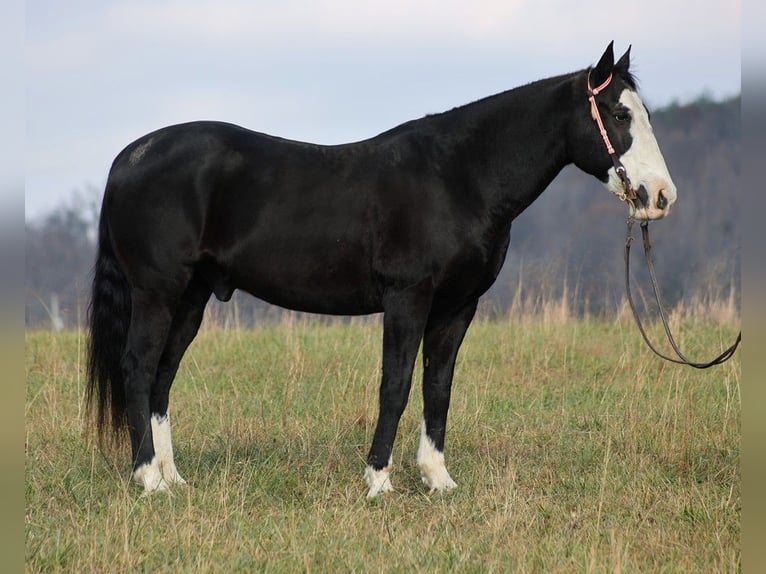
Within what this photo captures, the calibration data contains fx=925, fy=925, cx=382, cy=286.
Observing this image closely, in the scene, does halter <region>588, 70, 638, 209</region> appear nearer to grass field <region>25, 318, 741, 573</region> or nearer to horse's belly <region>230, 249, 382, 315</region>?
horse's belly <region>230, 249, 382, 315</region>

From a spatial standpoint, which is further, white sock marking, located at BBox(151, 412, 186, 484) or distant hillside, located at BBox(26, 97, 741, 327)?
distant hillside, located at BBox(26, 97, 741, 327)

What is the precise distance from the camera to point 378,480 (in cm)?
514

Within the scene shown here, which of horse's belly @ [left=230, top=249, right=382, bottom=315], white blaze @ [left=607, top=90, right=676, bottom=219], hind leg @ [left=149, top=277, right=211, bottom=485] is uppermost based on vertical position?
white blaze @ [left=607, top=90, right=676, bottom=219]

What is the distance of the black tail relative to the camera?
5504 mm

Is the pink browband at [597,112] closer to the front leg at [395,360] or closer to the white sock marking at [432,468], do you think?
the front leg at [395,360]

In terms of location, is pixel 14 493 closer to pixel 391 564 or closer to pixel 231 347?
pixel 391 564

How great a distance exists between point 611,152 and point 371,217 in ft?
4.42

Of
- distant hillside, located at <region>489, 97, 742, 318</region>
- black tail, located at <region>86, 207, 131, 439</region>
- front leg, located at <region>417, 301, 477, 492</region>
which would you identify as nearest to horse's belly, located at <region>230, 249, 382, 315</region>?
front leg, located at <region>417, 301, 477, 492</region>

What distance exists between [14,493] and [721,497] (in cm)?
400

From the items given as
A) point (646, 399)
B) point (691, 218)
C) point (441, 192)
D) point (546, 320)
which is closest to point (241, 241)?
point (441, 192)

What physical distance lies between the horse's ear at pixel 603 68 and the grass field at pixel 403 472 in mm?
2211

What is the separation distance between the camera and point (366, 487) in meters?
5.28

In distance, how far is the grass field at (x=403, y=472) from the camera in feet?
13.7

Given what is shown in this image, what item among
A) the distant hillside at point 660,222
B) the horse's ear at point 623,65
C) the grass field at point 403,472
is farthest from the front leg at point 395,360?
the distant hillside at point 660,222
